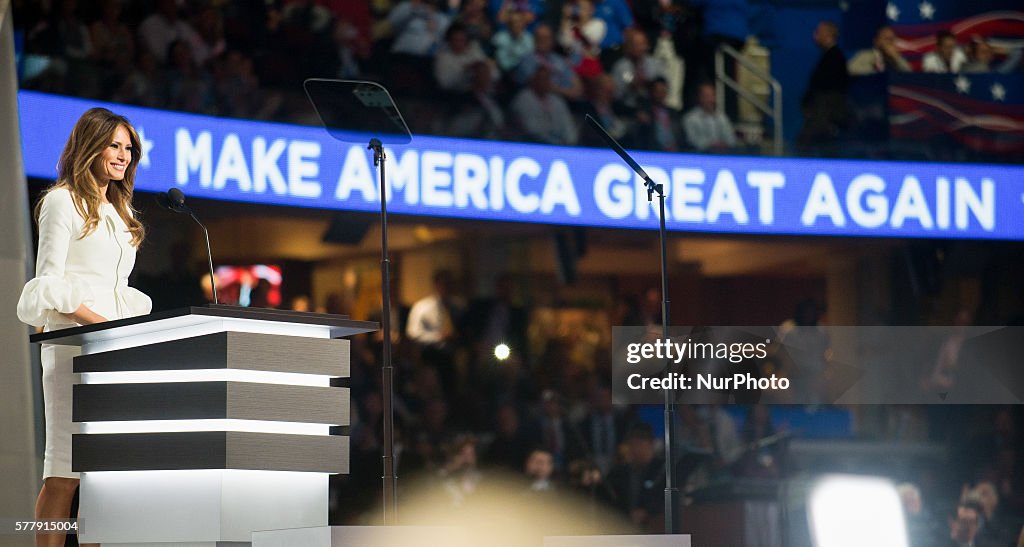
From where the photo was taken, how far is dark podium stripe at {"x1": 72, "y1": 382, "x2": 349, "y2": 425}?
2549 millimetres

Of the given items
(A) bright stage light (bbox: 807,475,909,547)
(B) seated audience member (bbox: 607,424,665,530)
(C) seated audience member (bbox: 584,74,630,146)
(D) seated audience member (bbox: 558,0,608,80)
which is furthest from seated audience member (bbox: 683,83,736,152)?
(A) bright stage light (bbox: 807,475,909,547)

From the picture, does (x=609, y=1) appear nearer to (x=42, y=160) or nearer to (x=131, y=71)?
→ (x=131, y=71)

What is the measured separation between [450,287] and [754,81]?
2409mm

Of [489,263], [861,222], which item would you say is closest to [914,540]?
[861,222]

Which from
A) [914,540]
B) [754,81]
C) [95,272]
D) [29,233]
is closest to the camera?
[95,272]

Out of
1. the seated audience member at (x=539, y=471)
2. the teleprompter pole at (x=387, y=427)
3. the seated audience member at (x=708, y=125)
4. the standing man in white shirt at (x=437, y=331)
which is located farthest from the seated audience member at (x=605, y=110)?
the teleprompter pole at (x=387, y=427)

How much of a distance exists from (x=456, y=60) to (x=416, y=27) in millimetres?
308

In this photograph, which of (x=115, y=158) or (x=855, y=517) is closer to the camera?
(x=115, y=158)

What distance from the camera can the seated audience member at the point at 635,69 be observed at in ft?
25.2

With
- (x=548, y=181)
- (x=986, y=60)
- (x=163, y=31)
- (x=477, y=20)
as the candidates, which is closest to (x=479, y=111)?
(x=548, y=181)

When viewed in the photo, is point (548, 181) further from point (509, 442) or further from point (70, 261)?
point (70, 261)

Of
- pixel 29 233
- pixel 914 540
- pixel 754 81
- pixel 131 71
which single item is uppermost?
pixel 754 81

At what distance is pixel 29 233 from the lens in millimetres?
4555

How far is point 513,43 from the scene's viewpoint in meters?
7.52
